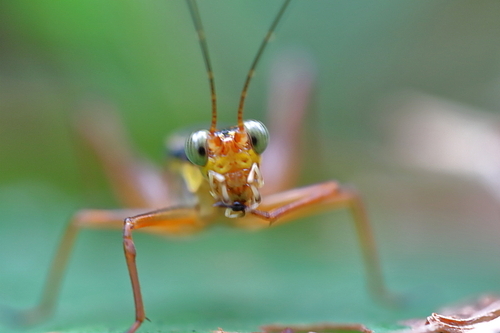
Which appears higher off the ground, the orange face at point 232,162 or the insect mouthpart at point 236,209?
the orange face at point 232,162

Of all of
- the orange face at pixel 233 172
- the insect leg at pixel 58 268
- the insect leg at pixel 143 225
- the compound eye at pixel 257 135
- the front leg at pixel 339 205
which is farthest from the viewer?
the front leg at pixel 339 205

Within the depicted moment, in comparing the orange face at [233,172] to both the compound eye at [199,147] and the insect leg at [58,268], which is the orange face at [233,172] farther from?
the insect leg at [58,268]

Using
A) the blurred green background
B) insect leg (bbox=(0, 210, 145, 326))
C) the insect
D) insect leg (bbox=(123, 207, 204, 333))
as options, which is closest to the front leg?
the insect

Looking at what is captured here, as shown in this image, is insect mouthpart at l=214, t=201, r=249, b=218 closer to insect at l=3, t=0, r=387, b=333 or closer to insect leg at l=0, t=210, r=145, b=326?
insect at l=3, t=0, r=387, b=333

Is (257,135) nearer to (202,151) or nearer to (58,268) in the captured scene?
(202,151)

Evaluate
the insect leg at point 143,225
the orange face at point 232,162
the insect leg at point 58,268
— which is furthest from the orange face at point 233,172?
the insect leg at point 58,268

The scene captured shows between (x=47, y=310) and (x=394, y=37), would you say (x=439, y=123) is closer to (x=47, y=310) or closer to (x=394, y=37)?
(x=394, y=37)

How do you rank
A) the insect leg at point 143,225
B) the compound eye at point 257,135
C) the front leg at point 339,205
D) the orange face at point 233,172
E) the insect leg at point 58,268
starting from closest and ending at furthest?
the insect leg at point 143,225
the orange face at point 233,172
the compound eye at point 257,135
the insect leg at point 58,268
the front leg at point 339,205

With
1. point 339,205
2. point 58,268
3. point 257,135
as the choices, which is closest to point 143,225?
point 257,135
